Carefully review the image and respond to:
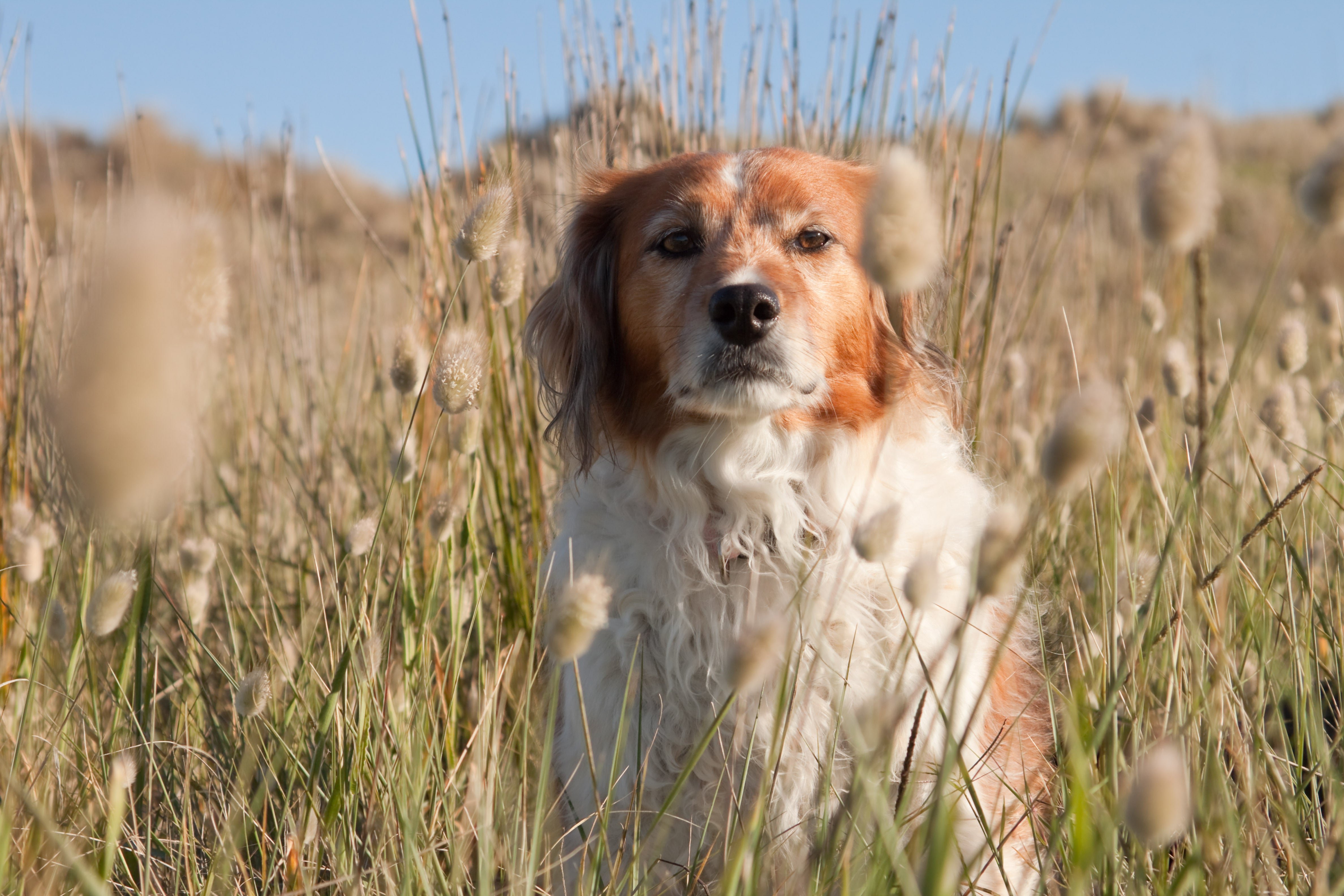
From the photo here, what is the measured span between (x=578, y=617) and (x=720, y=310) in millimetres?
1177

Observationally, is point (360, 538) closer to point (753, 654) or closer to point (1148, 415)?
point (753, 654)

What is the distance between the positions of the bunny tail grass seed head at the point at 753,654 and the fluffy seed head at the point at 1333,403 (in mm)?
1613

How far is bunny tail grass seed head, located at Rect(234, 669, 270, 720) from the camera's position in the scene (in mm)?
1426

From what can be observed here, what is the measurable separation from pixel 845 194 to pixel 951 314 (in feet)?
2.57

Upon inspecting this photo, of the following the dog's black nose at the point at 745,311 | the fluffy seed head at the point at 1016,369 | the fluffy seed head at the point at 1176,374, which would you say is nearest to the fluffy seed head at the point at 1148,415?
the fluffy seed head at the point at 1176,374

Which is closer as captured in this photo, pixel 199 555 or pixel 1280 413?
pixel 199 555

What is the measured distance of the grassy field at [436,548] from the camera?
1.04 metres

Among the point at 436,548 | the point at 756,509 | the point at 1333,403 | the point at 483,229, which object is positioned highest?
the point at 483,229

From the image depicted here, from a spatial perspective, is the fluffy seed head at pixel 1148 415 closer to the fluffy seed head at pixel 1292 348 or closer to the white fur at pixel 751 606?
the fluffy seed head at pixel 1292 348

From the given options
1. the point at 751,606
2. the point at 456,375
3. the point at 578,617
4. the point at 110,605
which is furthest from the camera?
the point at 751,606

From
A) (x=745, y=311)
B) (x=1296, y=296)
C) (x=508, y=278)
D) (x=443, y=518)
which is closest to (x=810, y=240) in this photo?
(x=745, y=311)

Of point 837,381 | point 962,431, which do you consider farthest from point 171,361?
point 962,431

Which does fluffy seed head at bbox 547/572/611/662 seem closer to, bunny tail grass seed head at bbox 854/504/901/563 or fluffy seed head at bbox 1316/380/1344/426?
bunny tail grass seed head at bbox 854/504/901/563

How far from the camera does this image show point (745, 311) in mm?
2041
